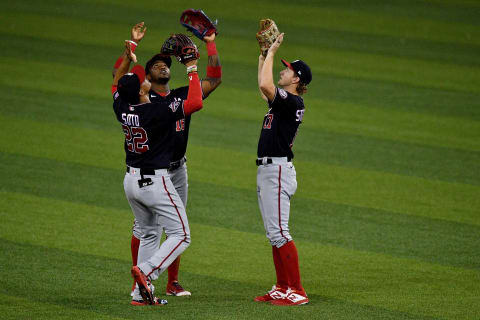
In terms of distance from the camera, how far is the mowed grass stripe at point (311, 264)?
679 cm

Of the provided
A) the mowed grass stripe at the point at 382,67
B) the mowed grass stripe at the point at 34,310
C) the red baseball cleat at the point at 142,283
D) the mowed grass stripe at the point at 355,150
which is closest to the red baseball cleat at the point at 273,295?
the red baseball cleat at the point at 142,283

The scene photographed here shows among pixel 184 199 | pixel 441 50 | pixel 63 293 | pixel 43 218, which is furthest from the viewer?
pixel 441 50

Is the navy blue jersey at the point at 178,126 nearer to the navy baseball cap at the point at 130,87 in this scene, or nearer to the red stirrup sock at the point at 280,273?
the navy baseball cap at the point at 130,87

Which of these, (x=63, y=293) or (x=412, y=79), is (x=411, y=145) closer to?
(x=412, y=79)

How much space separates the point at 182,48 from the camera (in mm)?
6438

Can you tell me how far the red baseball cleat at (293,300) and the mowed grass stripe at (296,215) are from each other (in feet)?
6.46

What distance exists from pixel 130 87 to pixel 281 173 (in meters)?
1.45

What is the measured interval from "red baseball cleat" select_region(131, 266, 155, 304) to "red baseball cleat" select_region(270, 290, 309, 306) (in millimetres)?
1058

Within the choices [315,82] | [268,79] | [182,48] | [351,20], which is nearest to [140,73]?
[182,48]

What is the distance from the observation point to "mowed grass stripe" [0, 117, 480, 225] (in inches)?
385

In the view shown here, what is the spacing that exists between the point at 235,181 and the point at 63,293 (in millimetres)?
4258

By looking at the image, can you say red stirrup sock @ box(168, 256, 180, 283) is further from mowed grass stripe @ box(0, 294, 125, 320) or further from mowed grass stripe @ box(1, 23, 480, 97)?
mowed grass stripe @ box(1, 23, 480, 97)

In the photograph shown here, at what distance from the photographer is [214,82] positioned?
6.98 m

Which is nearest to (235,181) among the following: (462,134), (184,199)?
(184,199)
